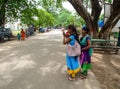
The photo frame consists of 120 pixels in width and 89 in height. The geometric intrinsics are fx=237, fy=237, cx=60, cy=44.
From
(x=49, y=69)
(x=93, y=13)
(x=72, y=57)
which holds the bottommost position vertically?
(x=49, y=69)

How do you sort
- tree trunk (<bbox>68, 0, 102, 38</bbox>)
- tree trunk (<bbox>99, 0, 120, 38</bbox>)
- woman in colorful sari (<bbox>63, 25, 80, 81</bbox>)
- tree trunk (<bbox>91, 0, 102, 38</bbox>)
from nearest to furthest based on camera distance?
woman in colorful sari (<bbox>63, 25, 80, 81</bbox>) < tree trunk (<bbox>99, 0, 120, 38</bbox>) < tree trunk (<bbox>68, 0, 102, 38</bbox>) < tree trunk (<bbox>91, 0, 102, 38</bbox>)

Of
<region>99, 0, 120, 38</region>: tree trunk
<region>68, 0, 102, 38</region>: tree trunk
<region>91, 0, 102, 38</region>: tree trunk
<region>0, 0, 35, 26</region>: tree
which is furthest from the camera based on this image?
<region>0, 0, 35, 26</region>: tree

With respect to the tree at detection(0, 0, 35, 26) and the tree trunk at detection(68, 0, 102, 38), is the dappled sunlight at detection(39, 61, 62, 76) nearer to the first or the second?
the tree trunk at detection(68, 0, 102, 38)

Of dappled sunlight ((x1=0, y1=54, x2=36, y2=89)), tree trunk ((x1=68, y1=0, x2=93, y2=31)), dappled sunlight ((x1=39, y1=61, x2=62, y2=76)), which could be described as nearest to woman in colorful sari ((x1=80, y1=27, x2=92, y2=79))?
dappled sunlight ((x1=39, y1=61, x2=62, y2=76))

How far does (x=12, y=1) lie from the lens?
32656 mm

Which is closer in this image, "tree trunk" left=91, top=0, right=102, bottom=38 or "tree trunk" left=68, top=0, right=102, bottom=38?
"tree trunk" left=68, top=0, right=102, bottom=38

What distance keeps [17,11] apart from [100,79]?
1093 inches

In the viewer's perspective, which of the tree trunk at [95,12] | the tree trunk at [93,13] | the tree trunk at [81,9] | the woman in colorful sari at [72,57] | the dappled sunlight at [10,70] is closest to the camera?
the woman in colorful sari at [72,57]

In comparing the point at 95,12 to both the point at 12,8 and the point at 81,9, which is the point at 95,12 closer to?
the point at 81,9

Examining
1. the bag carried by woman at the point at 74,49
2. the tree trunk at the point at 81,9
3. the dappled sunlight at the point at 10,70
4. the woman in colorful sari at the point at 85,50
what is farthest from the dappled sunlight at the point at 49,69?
the tree trunk at the point at 81,9

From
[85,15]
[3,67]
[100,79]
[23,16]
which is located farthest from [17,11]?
[100,79]

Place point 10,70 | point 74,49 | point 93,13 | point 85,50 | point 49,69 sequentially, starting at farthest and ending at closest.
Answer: point 93,13 < point 49,69 < point 10,70 < point 85,50 < point 74,49

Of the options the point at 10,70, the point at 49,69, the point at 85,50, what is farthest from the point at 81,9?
the point at 85,50

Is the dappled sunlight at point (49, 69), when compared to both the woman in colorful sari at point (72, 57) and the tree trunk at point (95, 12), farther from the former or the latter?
the tree trunk at point (95, 12)
